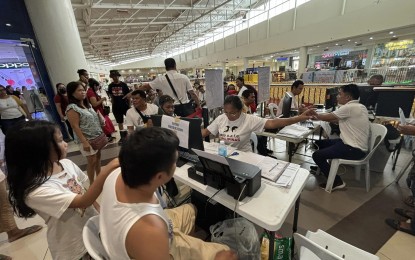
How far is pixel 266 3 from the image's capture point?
36.3ft

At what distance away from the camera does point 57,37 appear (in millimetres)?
3871

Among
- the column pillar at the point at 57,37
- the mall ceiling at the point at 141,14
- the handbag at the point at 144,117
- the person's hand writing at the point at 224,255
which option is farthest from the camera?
the mall ceiling at the point at 141,14

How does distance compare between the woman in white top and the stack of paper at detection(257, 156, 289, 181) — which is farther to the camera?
the woman in white top

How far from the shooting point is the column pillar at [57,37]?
3.74 meters

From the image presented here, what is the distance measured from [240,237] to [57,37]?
16.3 feet

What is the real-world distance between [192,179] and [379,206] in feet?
7.43

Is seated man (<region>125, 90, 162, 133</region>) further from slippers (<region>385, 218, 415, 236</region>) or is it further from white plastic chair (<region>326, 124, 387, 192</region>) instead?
slippers (<region>385, 218, 415, 236</region>)

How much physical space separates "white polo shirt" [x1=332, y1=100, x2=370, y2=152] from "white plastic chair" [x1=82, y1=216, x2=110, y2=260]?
106 inches

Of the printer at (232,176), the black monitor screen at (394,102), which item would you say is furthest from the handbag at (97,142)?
the black monitor screen at (394,102)

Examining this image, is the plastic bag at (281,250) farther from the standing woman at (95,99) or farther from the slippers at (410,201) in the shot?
the standing woman at (95,99)

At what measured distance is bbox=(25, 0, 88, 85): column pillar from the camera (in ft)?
12.3

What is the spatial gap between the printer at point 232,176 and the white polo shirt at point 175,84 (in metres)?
2.19

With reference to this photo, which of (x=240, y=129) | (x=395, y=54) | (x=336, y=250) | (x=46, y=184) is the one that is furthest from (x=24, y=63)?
(x=395, y=54)

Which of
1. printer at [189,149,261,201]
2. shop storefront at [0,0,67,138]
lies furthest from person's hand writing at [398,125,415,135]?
shop storefront at [0,0,67,138]
